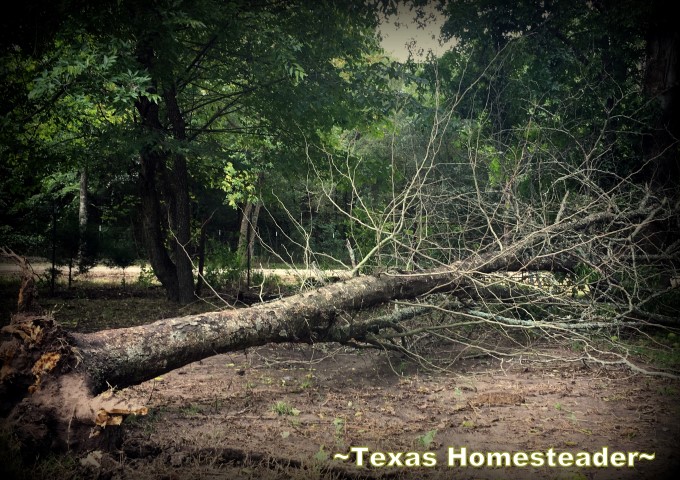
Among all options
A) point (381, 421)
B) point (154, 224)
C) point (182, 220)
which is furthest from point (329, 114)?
point (381, 421)

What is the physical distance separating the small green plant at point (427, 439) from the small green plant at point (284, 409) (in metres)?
1.09

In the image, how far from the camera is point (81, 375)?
3170 mm

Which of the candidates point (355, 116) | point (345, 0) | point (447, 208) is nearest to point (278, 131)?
point (355, 116)

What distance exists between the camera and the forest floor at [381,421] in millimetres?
2961

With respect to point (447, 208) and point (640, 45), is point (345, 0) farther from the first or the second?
point (640, 45)

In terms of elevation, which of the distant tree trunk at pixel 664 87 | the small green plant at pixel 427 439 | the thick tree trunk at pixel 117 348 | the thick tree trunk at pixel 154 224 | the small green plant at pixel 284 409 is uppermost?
the distant tree trunk at pixel 664 87

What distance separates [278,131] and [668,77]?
22.3 ft

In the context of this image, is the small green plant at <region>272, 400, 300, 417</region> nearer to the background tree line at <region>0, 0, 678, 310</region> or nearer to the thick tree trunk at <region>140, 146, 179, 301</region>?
the background tree line at <region>0, 0, 678, 310</region>

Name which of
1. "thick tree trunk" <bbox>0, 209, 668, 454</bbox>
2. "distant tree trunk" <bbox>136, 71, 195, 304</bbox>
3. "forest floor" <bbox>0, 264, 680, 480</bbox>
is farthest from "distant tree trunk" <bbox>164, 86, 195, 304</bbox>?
"thick tree trunk" <bbox>0, 209, 668, 454</bbox>

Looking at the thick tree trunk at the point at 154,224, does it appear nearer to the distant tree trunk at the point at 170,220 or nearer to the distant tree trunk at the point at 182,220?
the distant tree trunk at the point at 170,220

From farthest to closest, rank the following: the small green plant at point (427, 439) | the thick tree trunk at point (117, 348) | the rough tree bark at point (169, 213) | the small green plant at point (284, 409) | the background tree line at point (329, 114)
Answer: the rough tree bark at point (169, 213) < the background tree line at point (329, 114) < the small green plant at point (284, 409) < the small green plant at point (427, 439) < the thick tree trunk at point (117, 348)

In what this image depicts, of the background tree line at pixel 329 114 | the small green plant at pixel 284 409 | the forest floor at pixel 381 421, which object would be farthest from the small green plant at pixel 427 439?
the background tree line at pixel 329 114

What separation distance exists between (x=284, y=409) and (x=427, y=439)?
1270 millimetres

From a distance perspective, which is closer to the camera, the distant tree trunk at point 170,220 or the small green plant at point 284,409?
the small green plant at point 284,409
